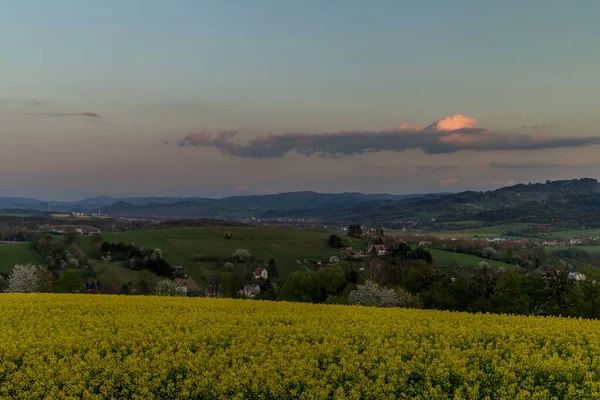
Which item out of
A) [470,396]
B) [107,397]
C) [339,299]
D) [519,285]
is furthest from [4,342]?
[519,285]

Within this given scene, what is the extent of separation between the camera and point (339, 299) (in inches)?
1772

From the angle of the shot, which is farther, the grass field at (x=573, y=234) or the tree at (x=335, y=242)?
→ the grass field at (x=573, y=234)

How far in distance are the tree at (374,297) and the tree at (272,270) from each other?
57.6 metres

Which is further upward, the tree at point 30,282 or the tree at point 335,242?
the tree at point 30,282

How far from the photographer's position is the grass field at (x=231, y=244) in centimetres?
11319

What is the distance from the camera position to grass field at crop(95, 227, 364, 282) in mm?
113194

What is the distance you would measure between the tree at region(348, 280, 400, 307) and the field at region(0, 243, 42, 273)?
74.2 metres

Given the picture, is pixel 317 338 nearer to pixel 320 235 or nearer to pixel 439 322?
pixel 439 322

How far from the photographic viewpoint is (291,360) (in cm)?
1104

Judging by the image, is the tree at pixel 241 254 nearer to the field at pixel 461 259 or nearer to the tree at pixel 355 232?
the tree at pixel 355 232

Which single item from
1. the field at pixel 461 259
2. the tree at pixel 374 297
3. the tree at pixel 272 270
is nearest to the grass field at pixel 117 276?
the tree at pixel 272 270

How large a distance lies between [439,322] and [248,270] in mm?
93619

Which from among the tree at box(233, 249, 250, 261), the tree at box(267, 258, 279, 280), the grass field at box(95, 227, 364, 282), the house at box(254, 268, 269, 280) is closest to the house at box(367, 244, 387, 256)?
the grass field at box(95, 227, 364, 282)

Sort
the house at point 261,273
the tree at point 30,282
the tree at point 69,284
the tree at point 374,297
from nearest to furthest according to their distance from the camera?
the tree at point 374,297, the tree at point 69,284, the tree at point 30,282, the house at point 261,273
